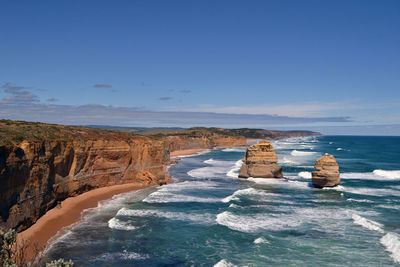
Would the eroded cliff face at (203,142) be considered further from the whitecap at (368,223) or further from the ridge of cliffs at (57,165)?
the whitecap at (368,223)

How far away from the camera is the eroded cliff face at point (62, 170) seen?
20.9 meters

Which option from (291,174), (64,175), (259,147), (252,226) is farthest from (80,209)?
(291,174)

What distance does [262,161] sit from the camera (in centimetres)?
4609

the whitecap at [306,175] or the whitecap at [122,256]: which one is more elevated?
the whitecap at [306,175]

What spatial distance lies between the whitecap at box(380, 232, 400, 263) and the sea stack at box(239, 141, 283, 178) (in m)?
23.2

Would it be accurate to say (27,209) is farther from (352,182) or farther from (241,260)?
(352,182)

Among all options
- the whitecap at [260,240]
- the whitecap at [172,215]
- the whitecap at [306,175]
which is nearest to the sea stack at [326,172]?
the whitecap at [306,175]

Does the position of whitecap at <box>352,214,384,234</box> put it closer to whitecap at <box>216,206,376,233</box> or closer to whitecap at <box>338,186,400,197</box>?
whitecap at <box>216,206,376,233</box>

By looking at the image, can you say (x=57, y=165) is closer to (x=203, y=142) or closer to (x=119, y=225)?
(x=119, y=225)

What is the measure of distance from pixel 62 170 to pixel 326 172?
29130 millimetres

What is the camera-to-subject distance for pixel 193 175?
5228cm

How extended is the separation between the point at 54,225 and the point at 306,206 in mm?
22005

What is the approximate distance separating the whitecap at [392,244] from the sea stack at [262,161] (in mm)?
23152

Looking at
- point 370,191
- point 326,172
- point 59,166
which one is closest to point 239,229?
point 59,166
